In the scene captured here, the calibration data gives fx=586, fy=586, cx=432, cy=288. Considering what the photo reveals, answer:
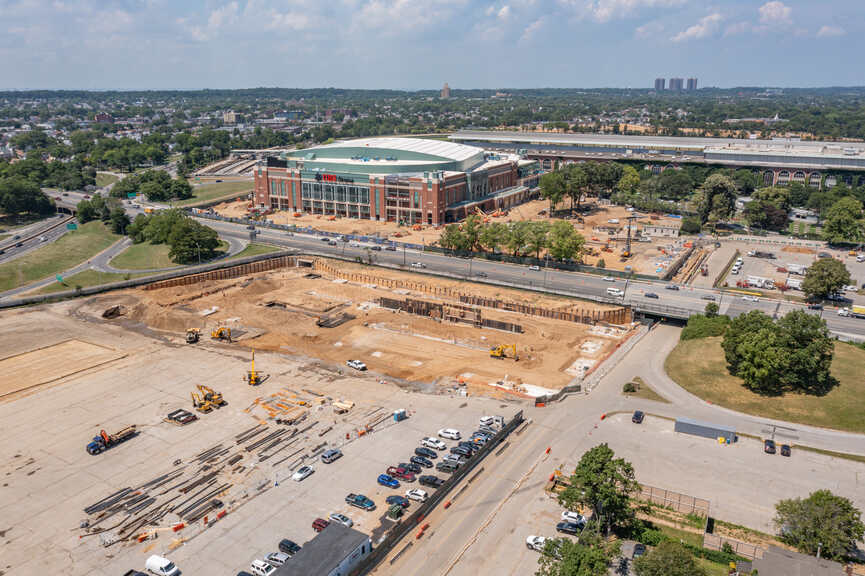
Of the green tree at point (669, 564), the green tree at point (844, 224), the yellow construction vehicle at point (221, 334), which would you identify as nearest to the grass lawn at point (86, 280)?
the yellow construction vehicle at point (221, 334)

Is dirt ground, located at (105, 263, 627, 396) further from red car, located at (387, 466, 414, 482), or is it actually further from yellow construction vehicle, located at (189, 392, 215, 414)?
red car, located at (387, 466, 414, 482)

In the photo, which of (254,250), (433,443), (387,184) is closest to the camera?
(433,443)

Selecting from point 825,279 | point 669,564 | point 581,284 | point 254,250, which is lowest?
point 669,564

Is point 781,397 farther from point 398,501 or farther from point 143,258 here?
point 143,258

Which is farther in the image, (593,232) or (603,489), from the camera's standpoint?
(593,232)

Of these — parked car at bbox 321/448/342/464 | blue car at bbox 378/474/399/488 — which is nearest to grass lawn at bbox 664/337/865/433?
blue car at bbox 378/474/399/488

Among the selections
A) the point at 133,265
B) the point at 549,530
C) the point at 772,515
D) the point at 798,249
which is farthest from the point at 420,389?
the point at 798,249

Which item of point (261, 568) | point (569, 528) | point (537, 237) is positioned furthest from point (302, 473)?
point (537, 237)
